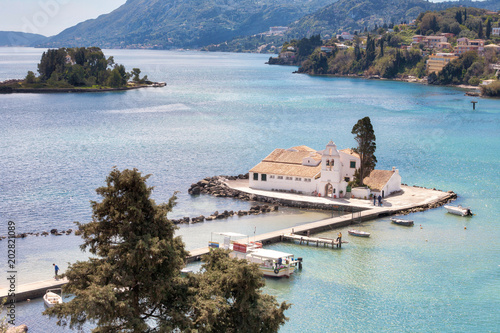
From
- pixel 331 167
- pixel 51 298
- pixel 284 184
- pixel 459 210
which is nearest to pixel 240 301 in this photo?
pixel 51 298

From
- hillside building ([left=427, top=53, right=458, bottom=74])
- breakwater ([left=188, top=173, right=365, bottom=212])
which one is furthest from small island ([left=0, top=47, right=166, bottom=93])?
breakwater ([left=188, top=173, right=365, bottom=212])

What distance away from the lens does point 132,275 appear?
16922 millimetres

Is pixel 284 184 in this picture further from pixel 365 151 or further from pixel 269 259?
pixel 269 259

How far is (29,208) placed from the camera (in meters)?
45.9

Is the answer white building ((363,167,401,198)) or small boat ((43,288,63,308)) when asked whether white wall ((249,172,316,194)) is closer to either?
white building ((363,167,401,198))

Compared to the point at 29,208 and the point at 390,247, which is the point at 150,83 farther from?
the point at 390,247

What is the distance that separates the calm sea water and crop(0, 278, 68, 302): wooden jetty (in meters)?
0.57

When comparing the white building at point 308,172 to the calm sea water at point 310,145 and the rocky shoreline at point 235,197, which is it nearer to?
the rocky shoreline at point 235,197

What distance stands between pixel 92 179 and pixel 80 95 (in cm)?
8780

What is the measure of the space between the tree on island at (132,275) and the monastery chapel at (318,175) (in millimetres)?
29562

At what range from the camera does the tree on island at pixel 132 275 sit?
16.4m

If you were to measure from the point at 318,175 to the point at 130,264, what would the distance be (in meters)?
33.0

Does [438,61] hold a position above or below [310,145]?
above

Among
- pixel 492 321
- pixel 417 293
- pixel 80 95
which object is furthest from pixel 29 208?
pixel 80 95
